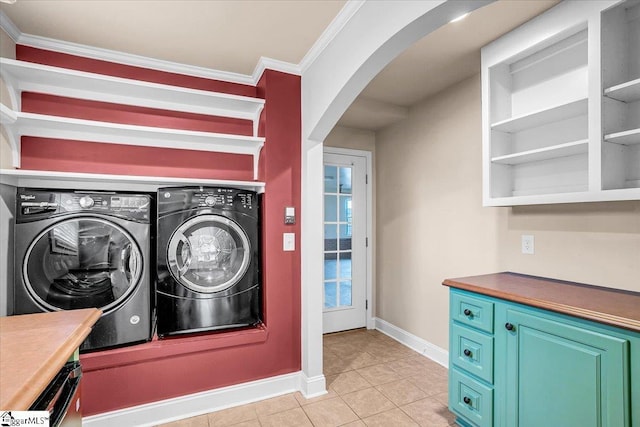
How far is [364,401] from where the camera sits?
2.35 m

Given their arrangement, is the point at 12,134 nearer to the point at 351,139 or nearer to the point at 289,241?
the point at 289,241

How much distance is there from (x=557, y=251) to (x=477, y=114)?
→ 1.23 metres

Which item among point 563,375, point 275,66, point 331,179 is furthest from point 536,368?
point 331,179

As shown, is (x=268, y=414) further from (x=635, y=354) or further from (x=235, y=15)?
(x=235, y=15)

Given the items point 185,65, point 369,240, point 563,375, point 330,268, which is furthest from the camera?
point 369,240

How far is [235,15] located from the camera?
190 cm

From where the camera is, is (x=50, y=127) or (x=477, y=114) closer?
(x=50, y=127)

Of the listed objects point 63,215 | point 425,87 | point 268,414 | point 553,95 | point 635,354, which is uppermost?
point 425,87

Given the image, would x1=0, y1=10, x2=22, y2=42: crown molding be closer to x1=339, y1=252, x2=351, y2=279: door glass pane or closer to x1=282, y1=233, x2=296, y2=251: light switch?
x1=282, y1=233, x2=296, y2=251: light switch

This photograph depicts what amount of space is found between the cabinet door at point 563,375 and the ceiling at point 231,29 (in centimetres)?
176

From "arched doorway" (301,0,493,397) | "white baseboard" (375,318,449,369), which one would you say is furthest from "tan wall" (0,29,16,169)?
"white baseboard" (375,318,449,369)

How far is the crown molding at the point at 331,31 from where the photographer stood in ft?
5.97

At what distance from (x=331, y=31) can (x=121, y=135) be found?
164 cm

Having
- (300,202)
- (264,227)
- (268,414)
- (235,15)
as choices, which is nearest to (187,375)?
(268,414)
